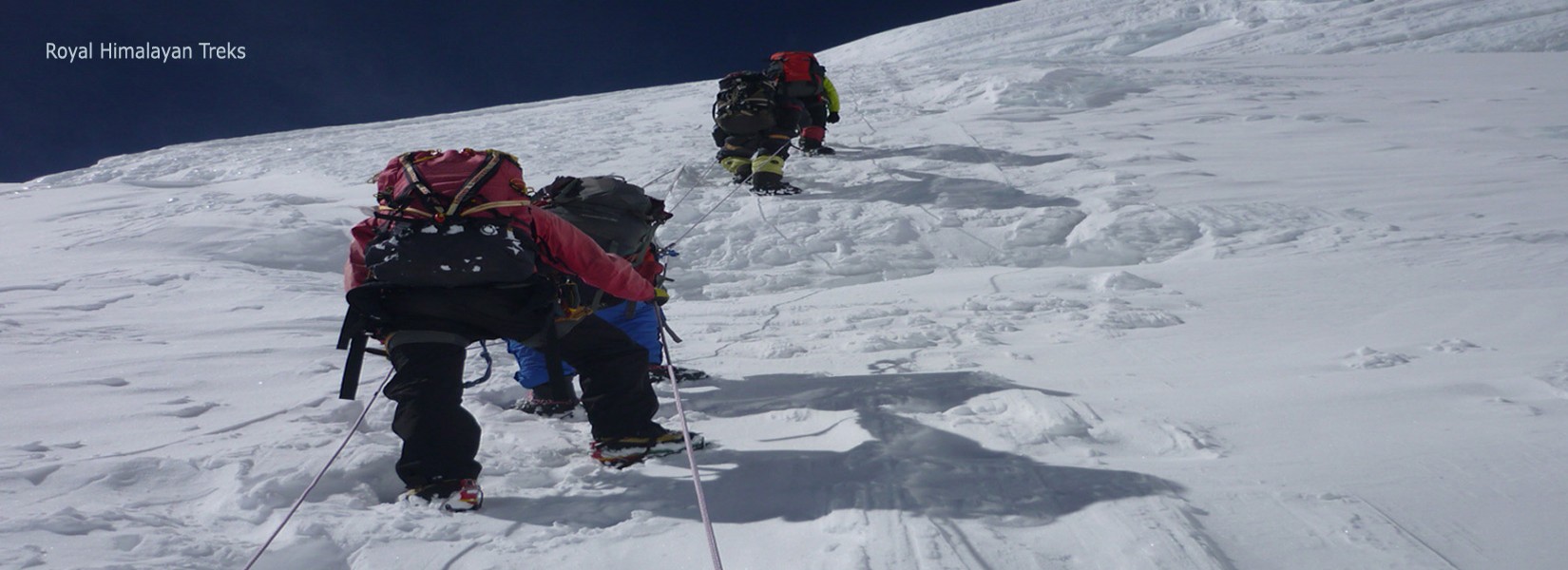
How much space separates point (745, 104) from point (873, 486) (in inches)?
239

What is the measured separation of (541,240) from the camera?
2.80m

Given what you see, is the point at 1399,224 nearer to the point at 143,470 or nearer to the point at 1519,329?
the point at 1519,329

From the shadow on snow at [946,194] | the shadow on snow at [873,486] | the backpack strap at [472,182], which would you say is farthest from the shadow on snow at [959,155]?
the backpack strap at [472,182]

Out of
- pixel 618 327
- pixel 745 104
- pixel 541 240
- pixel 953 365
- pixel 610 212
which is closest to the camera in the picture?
pixel 541 240

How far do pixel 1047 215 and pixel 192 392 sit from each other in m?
5.34

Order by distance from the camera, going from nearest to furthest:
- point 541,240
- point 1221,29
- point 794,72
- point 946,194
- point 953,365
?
point 541,240, point 953,365, point 946,194, point 794,72, point 1221,29

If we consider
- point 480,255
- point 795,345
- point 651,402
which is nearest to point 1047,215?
point 795,345

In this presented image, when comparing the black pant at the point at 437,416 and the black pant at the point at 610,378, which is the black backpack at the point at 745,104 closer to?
the black pant at the point at 610,378

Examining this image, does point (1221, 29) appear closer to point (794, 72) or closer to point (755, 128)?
point (794, 72)

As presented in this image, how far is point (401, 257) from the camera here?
8.21ft

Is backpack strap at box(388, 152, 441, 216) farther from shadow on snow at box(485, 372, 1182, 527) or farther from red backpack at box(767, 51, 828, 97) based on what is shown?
red backpack at box(767, 51, 828, 97)

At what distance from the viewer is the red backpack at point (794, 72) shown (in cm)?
860

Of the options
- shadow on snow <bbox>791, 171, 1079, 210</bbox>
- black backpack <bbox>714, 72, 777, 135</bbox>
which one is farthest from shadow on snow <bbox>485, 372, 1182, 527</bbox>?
black backpack <bbox>714, 72, 777, 135</bbox>

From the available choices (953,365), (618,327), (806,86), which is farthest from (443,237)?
(806,86)
